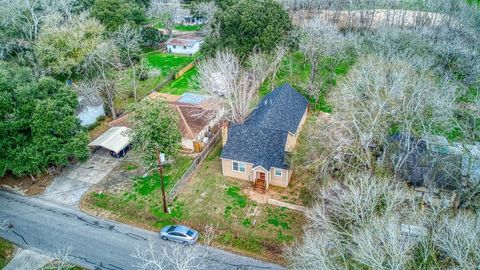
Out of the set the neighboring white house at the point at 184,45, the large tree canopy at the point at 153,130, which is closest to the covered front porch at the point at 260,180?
the large tree canopy at the point at 153,130

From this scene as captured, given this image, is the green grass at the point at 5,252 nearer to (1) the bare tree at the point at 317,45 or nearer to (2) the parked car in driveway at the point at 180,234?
(2) the parked car in driveway at the point at 180,234

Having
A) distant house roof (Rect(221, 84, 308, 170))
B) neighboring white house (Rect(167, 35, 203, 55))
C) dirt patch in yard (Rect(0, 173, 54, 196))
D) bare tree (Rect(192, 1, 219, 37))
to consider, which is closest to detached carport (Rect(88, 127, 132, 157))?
dirt patch in yard (Rect(0, 173, 54, 196))

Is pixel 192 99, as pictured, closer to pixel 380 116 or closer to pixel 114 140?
pixel 114 140

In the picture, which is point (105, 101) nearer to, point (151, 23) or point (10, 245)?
point (10, 245)

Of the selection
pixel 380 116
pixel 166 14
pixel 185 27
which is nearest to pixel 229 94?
pixel 380 116

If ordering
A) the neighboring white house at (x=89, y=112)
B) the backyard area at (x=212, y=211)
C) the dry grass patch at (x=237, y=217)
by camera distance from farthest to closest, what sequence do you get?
the neighboring white house at (x=89, y=112)
the backyard area at (x=212, y=211)
the dry grass patch at (x=237, y=217)
